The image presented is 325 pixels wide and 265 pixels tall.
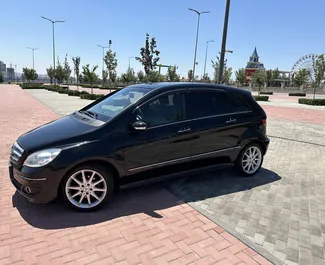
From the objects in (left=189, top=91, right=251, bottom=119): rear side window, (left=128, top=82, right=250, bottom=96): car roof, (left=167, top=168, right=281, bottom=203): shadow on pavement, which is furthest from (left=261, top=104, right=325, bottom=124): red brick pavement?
(left=128, top=82, right=250, bottom=96): car roof

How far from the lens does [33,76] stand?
56.7 m

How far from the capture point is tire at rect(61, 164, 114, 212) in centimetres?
326

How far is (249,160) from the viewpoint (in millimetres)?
4832

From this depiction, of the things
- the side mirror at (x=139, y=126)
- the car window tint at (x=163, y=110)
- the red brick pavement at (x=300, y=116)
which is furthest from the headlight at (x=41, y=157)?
the red brick pavement at (x=300, y=116)

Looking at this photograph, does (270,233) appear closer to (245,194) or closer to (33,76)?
(245,194)

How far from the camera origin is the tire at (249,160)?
15.5ft

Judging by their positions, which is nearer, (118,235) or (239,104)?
(118,235)

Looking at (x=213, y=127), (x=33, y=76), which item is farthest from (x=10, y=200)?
(x=33, y=76)

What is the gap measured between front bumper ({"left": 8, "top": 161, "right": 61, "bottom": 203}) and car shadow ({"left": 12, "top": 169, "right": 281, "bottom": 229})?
1.01ft

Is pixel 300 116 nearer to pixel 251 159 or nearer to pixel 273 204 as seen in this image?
pixel 251 159

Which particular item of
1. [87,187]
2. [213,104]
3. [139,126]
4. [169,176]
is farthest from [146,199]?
[213,104]

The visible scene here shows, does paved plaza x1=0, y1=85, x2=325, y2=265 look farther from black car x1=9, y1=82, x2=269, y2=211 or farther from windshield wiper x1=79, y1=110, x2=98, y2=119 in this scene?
windshield wiper x1=79, y1=110, x2=98, y2=119

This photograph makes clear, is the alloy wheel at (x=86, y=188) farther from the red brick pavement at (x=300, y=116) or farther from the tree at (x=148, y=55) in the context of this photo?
the tree at (x=148, y=55)

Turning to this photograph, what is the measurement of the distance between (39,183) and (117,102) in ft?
5.43
